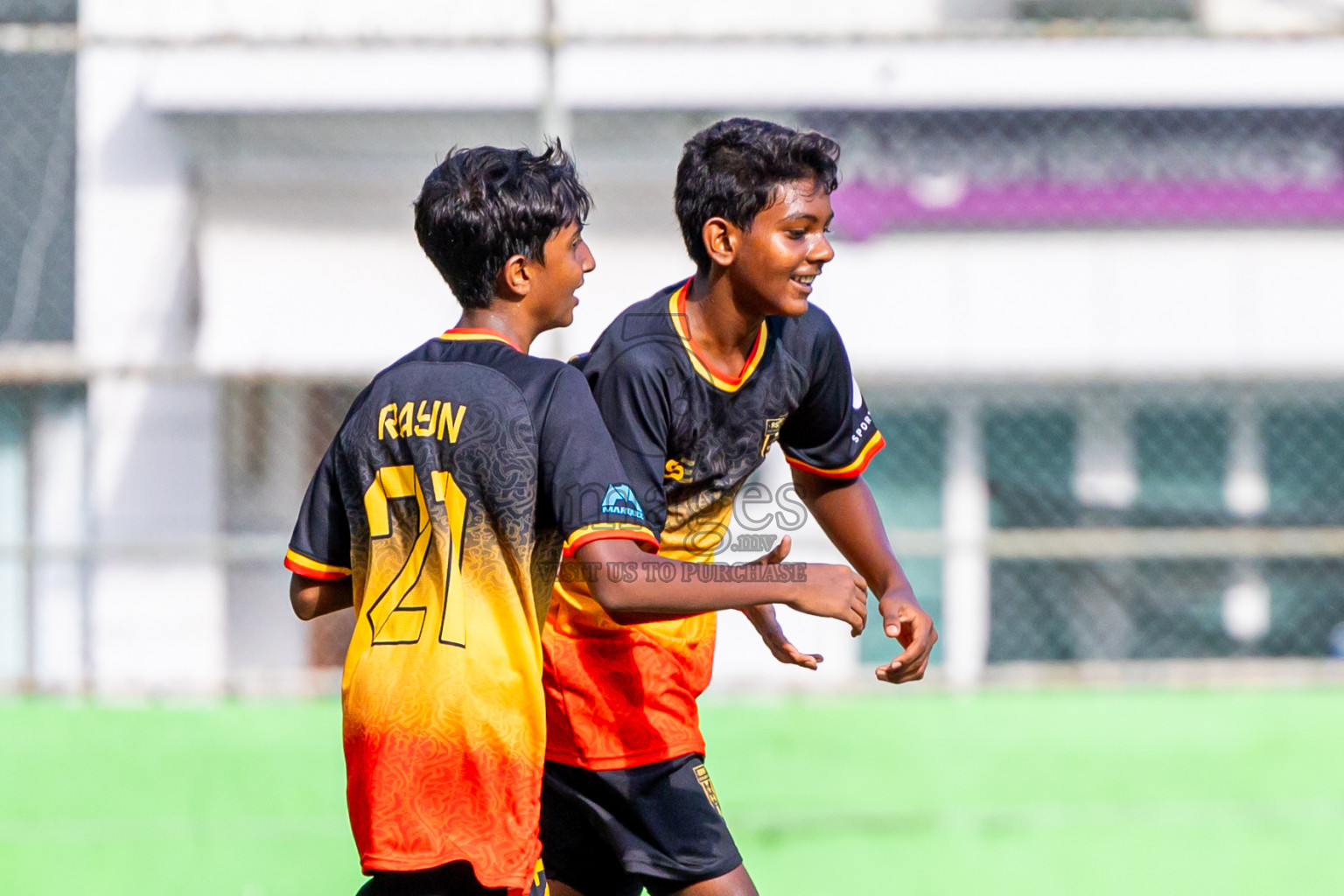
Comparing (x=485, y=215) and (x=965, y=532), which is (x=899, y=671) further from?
(x=965, y=532)

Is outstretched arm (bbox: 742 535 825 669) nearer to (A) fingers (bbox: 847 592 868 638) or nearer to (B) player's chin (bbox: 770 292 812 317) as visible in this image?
(A) fingers (bbox: 847 592 868 638)

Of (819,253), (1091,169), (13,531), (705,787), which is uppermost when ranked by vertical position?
(1091,169)

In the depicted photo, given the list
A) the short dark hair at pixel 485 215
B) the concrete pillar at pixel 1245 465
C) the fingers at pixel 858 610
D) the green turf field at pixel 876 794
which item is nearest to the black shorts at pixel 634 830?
the fingers at pixel 858 610

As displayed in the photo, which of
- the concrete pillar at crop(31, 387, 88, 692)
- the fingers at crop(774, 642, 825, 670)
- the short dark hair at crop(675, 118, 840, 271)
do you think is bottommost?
the concrete pillar at crop(31, 387, 88, 692)

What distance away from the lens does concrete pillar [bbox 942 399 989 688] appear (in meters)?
8.27

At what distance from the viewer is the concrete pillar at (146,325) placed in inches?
315

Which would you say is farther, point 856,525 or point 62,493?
point 62,493

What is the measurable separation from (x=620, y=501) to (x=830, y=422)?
813mm

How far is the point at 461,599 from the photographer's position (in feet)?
6.53

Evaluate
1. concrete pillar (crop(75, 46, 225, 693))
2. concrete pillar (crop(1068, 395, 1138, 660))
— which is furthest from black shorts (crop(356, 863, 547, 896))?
concrete pillar (crop(1068, 395, 1138, 660))

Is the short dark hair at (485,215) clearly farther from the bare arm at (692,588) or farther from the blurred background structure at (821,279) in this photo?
the blurred background structure at (821,279)

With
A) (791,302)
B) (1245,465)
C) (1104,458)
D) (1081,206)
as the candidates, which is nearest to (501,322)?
(791,302)

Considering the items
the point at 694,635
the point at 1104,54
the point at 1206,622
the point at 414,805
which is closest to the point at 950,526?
the point at 1206,622

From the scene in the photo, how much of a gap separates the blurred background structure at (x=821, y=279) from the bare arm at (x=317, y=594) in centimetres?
531
